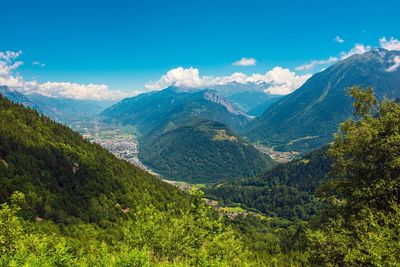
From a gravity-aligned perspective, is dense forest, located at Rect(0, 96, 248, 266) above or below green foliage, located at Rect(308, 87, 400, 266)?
below

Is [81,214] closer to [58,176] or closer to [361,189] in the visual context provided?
[58,176]

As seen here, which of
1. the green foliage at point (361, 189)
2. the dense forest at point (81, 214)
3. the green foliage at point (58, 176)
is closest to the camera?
the green foliage at point (361, 189)

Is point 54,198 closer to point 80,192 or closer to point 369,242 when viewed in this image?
point 80,192

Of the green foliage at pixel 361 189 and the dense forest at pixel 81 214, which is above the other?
the green foliage at pixel 361 189

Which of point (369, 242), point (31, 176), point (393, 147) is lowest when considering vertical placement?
point (31, 176)

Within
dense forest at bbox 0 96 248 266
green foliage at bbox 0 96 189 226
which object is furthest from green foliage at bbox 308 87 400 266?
green foliage at bbox 0 96 189 226

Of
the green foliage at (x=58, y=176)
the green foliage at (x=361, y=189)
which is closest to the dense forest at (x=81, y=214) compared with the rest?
the green foliage at (x=58, y=176)

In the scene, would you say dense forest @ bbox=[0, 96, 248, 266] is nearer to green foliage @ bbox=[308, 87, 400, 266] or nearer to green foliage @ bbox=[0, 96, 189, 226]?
green foliage @ bbox=[0, 96, 189, 226]

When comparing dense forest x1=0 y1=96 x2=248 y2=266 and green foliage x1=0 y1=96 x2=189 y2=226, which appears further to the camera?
green foliage x1=0 y1=96 x2=189 y2=226

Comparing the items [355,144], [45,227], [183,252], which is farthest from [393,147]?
[45,227]

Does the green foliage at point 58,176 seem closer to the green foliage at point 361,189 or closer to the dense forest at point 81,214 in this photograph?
the dense forest at point 81,214

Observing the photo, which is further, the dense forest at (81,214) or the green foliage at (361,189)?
Result: the dense forest at (81,214)
